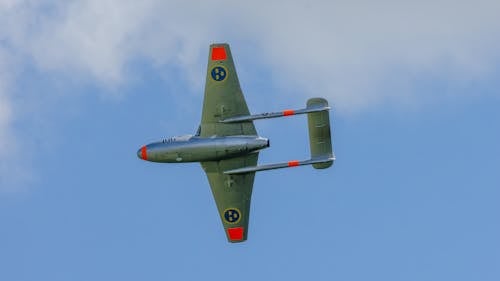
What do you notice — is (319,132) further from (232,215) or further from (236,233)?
(236,233)

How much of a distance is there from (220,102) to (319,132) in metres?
7.24

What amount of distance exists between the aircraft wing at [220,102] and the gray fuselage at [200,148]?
2.85 ft

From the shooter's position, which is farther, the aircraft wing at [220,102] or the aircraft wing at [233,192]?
the aircraft wing at [233,192]

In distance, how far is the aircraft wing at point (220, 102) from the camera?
222 feet

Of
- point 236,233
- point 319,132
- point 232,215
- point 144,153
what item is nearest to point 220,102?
point 144,153

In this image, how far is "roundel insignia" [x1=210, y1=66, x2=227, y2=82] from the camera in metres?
68.0

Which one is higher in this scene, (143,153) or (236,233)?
(143,153)

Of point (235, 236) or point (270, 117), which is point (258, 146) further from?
point (235, 236)

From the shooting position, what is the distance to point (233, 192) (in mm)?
69688

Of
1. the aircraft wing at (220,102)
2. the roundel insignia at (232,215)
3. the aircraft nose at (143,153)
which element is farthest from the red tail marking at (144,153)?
the roundel insignia at (232,215)

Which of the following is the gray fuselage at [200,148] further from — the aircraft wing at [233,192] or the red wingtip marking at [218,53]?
the red wingtip marking at [218,53]

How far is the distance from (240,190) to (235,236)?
3.37 metres

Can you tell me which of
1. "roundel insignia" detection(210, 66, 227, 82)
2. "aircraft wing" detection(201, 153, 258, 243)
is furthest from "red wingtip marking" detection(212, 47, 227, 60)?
"aircraft wing" detection(201, 153, 258, 243)

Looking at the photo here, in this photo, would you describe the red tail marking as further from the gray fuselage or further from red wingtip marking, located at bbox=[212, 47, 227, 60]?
red wingtip marking, located at bbox=[212, 47, 227, 60]
